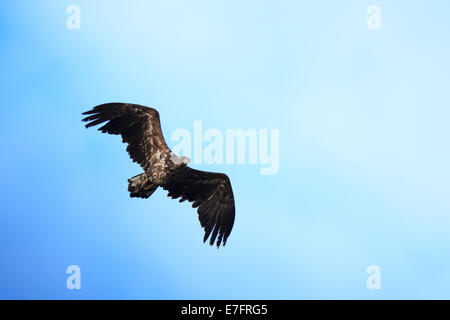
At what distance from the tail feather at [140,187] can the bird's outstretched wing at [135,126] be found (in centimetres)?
34

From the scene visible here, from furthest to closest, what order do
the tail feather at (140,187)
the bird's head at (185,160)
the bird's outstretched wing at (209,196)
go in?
the bird's outstretched wing at (209,196) → the bird's head at (185,160) → the tail feather at (140,187)

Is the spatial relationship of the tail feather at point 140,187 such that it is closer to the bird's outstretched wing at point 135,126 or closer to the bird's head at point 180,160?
the bird's outstretched wing at point 135,126

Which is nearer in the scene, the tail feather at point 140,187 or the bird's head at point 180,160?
the tail feather at point 140,187

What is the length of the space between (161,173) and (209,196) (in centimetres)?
134

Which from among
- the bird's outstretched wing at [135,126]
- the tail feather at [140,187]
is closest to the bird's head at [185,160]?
the bird's outstretched wing at [135,126]

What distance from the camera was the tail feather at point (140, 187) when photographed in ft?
45.1

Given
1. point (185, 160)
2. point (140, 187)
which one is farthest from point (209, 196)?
point (140, 187)

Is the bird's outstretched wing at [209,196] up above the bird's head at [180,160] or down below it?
below

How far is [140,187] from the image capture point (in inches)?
544

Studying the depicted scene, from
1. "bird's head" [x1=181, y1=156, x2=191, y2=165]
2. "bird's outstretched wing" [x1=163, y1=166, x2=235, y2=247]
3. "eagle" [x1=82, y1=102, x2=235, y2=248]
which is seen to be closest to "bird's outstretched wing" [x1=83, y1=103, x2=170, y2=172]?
"eagle" [x1=82, y1=102, x2=235, y2=248]

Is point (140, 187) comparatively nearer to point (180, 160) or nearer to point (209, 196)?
point (180, 160)
